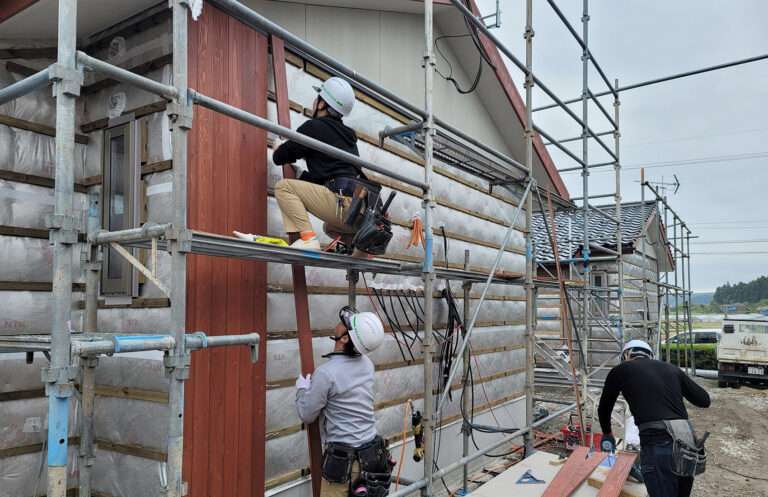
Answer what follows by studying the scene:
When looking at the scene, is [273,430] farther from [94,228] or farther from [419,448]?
[94,228]

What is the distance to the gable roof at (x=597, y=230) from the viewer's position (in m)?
17.5

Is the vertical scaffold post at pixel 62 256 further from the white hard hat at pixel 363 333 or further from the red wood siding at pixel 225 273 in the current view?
the white hard hat at pixel 363 333

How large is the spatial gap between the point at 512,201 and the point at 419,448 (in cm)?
599

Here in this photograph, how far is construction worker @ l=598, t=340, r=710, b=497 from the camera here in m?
4.87

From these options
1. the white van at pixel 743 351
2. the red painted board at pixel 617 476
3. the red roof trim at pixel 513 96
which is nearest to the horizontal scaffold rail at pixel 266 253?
the red painted board at pixel 617 476

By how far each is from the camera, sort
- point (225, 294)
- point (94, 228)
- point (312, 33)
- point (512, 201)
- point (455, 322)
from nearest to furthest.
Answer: point (94, 228)
point (225, 294)
point (312, 33)
point (455, 322)
point (512, 201)

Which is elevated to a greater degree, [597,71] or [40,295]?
[597,71]

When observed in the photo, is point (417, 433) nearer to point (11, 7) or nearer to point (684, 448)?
point (684, 448)

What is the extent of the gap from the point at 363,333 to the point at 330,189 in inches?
45.6

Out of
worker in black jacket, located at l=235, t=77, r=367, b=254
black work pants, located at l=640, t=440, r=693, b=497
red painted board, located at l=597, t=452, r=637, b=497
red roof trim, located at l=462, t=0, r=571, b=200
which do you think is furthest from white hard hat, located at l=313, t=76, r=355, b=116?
red painted board, located at l=597, t=452, r=637, b=497

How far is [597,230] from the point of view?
18.4 metres

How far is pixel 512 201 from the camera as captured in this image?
9.96 meters

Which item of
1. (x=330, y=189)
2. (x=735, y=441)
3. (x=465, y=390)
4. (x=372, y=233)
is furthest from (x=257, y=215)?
(x=735, y=441)

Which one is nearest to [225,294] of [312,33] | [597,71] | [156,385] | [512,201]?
[156,385]
